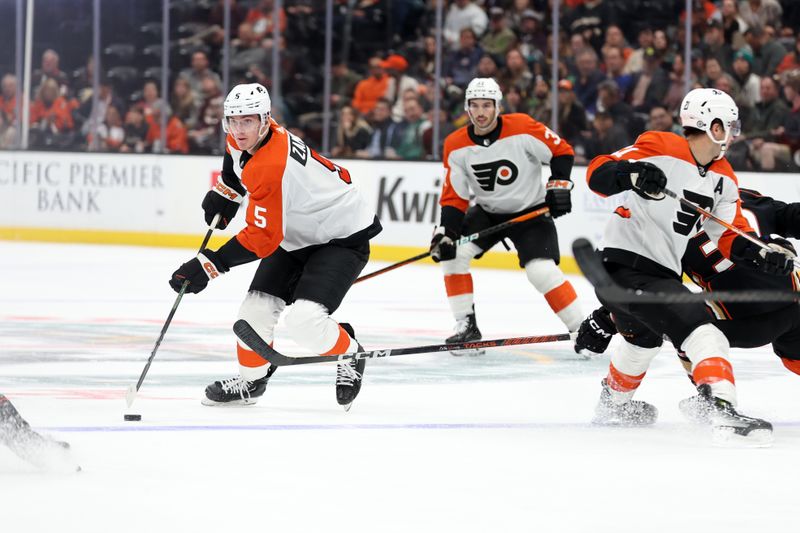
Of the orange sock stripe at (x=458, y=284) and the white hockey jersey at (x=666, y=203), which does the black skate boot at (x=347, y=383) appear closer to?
the white hockey jersey at (x=666, y=203)

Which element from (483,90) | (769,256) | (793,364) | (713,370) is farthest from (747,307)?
(483,90)

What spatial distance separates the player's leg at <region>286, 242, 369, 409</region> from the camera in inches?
177

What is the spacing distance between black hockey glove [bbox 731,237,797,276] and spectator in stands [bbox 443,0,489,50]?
680 cm

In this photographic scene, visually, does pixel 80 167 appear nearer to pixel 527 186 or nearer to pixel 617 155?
pixel 527 186

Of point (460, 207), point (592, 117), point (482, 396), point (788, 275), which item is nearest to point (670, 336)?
point (788, 275)

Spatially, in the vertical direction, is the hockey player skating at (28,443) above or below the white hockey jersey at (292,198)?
below

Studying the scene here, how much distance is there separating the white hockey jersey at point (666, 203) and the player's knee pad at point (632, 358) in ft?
0.84

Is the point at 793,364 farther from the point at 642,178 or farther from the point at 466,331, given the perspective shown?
the point at 466,331

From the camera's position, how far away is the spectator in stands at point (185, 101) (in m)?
12.1

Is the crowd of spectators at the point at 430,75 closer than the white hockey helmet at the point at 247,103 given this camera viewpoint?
No

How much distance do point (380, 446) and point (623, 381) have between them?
2.85ft

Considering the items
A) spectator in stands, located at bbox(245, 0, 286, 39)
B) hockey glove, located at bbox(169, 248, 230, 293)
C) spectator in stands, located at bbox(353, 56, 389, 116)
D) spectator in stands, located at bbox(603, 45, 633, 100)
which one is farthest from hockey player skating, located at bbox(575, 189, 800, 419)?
spectator in stands, located at bbox(245, 0, 286, 39)

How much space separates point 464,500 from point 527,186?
340 centimetres

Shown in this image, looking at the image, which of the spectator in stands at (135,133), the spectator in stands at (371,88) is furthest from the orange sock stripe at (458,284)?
the spectator in stands at (135,133)
